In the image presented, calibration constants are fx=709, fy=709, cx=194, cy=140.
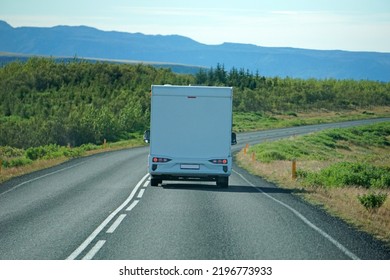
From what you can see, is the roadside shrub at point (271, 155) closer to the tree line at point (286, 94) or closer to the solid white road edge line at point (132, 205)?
the solid white road edge line at point (132, 205)

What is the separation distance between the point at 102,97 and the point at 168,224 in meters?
89.4

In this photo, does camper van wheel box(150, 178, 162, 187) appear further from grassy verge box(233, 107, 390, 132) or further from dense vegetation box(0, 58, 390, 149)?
grassy verge box(233, 107, 390, 132)

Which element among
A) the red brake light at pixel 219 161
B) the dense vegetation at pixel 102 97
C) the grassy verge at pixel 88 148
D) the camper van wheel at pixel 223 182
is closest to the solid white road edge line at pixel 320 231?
the red brake light at pixel 219 161

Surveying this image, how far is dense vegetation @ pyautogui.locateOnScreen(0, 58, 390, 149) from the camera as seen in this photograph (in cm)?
7112

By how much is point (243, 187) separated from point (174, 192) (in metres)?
3.36

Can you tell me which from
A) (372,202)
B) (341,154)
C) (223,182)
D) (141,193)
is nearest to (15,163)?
(223,182)

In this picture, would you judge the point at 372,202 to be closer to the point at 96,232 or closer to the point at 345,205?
the point at 345,205

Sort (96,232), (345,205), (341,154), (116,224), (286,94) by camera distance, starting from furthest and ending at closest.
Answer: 1. (286,94)
2. (341,154)
3. (345,205)
4. (116,224)
5. (96,232)

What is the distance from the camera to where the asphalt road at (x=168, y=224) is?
11156mm

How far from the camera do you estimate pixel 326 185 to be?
25.0m

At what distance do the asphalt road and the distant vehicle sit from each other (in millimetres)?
768

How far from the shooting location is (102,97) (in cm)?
10238

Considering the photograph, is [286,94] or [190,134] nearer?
[190,134]
